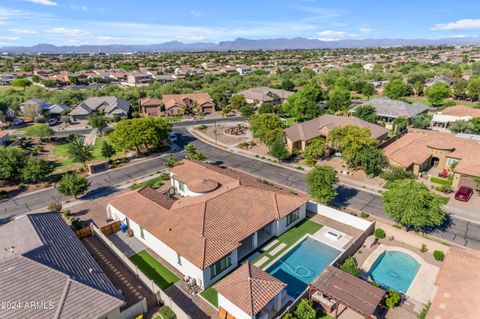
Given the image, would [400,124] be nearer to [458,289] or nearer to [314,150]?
[314,150]

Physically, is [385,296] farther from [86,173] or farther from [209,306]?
[86,173]

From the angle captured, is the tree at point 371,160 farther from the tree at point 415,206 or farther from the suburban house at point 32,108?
the suburban house at point 32,108

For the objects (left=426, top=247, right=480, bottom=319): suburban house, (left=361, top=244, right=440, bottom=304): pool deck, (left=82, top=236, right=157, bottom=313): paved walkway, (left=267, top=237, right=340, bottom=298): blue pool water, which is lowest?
(left=267, top=237, right=340, bottom=298): blue pool water

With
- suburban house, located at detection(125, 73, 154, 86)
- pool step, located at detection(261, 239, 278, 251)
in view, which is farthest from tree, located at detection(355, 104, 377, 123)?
suburban house, located at detection(125, 73, 154, 86)

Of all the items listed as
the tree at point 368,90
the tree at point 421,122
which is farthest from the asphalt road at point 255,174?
the tree at point 368,90

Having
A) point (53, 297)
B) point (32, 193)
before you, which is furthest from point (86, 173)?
point (53, 297)

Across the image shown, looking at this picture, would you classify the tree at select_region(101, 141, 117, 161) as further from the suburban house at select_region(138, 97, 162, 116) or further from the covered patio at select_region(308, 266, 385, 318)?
the covered patio at select_region(308, 266, 385, 318)

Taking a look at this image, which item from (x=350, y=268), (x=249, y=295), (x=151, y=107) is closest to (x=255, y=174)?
(x=350, y=268)
